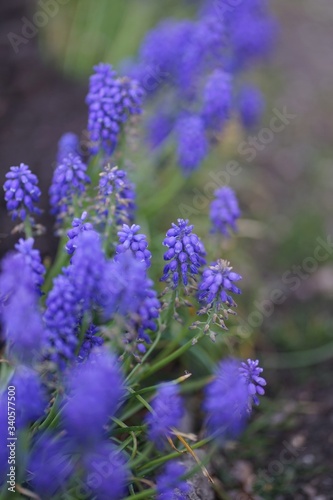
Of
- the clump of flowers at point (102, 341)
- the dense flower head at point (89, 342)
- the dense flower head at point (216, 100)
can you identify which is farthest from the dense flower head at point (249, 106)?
the dense flower head at point (89, 342)

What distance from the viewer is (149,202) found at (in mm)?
5191

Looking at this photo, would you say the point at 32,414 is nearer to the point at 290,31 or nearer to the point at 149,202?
the point at 149,202

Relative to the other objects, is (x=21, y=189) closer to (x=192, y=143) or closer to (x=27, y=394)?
(x=27, y=394)

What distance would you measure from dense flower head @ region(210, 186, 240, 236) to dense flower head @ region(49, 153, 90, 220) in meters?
0.87

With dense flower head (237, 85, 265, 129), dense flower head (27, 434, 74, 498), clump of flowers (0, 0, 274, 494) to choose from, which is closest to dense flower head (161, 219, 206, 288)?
clump of flowers (0, 0, 274, 494)

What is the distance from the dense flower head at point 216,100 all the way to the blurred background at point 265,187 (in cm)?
69

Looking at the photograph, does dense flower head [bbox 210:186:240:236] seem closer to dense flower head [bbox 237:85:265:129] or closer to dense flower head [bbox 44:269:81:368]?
dense flower head [bbox 44:269:81:368]

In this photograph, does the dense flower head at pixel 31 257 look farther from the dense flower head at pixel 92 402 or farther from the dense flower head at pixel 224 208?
the dense flower head at pixel 224 208

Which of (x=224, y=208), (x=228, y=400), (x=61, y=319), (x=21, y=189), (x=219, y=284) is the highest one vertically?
(x=224, y=208)

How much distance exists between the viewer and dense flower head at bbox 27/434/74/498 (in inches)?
107

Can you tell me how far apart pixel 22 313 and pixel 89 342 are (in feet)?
2.35

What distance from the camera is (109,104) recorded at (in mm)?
3836

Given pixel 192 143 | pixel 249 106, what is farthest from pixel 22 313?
pixel 249 106

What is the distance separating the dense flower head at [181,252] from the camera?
10.2ft
